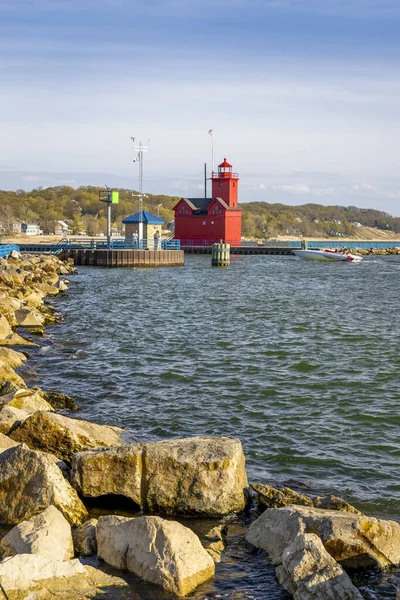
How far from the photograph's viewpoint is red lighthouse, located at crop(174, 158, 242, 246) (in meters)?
70.6

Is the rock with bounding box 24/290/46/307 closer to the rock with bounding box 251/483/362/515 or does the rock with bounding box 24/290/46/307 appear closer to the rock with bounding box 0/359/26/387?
the rock with bounding box 0/359/26/387

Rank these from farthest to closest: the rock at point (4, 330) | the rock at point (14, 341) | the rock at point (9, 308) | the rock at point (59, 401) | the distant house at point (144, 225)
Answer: the distant house at point (144, 225) < the rock at point (9, 308) < the rock at point (4, 330) < the rock at point (14, 341) < the rock at point (59, 401)

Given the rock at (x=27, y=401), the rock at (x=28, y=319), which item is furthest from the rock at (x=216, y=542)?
the rock at (x=28, y=319)

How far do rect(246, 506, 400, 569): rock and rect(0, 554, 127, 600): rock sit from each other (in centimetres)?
154

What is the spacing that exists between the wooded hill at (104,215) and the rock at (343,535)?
96.2 m

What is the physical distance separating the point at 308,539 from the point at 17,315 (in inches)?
591

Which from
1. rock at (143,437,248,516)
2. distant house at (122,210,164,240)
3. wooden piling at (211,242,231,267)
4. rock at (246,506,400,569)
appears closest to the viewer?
rock at (246,506,400,569)

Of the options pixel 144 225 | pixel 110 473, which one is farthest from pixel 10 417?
pixel 144 225

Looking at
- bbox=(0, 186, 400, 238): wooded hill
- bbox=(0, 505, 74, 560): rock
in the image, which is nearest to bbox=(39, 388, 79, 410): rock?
bbox=(0, 505, 74, 560): rock

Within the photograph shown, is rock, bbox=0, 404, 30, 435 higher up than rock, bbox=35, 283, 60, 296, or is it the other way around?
rock, bbox=0, 404, 30, 435

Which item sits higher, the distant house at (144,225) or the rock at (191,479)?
the distant house at (144,225)

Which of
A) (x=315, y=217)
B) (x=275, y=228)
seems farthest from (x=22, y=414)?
(x=315, y=217)

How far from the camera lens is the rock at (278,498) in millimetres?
7234

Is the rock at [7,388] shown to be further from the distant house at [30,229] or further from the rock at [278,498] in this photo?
the distant house at [30,229]
